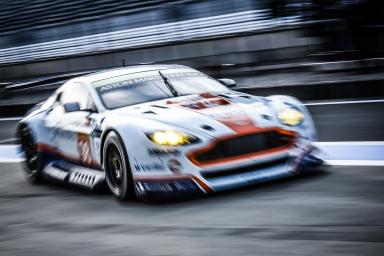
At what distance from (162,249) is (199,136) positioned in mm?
1546

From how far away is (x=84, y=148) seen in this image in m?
7.14

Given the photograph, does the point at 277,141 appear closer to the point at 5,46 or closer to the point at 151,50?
the point at 151,50

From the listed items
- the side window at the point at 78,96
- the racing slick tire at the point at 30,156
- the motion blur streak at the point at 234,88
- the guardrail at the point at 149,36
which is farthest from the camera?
the guardrail at the point at 149,36

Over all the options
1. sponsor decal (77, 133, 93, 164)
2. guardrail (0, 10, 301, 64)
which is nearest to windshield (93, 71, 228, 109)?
sponsor decal (77, 133, 93, 164)

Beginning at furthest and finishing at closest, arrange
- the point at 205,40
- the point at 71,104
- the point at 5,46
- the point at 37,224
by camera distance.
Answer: the point at 5,46, the point at 205,40, the point at 71,104, the point at 37,224

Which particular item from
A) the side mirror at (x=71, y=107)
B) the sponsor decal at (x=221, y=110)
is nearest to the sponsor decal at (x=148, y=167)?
the sponsor decal at (x=221, y=110)

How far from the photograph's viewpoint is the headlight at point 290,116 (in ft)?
21.3

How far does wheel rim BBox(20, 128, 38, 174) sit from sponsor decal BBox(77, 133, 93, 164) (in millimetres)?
1230

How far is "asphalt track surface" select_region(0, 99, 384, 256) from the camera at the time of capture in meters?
4.52

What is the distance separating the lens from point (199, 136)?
605 cm

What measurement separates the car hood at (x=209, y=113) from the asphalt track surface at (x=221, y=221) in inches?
20.8

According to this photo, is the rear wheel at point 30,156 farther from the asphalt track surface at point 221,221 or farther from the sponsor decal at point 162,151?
the sponsor decal at point 162,151

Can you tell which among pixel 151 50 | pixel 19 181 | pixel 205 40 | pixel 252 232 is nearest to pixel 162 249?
pixel 252 232

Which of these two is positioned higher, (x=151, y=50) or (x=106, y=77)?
(x=106, y=77)
